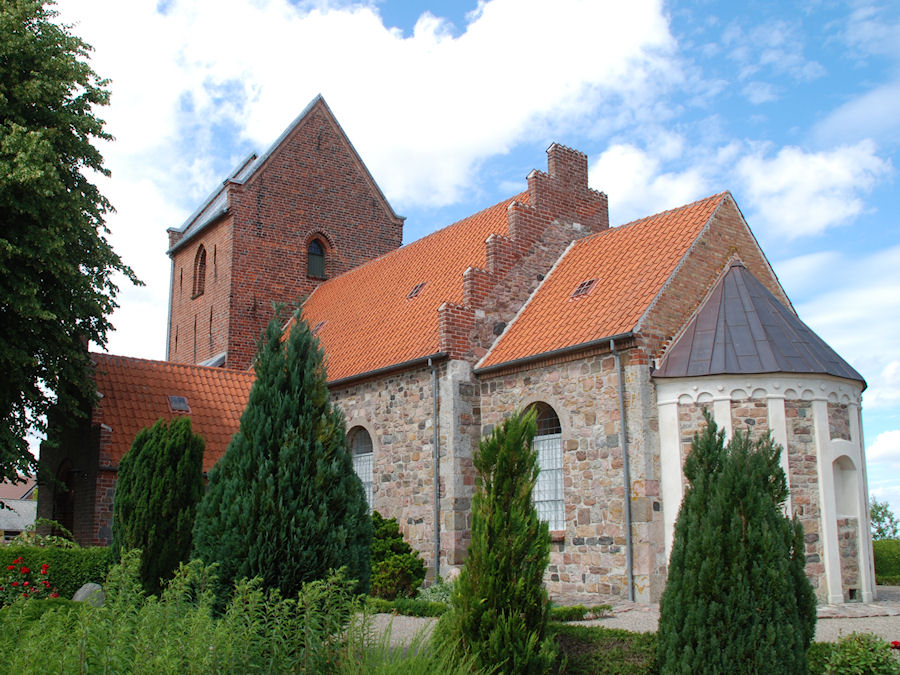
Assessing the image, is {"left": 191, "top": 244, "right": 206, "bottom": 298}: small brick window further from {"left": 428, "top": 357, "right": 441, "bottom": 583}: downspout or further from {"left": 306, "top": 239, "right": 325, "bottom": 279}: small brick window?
{"left": 428, "top": 357, "right": 441, "bottom": 583}: downspout

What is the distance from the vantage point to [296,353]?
8156 mm

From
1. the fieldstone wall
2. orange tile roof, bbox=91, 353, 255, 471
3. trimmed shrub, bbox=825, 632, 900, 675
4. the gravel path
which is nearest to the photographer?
trimmed shrub, bbox=825, 632, 900, 675

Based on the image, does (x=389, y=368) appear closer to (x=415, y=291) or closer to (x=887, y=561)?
(x=415, y=291)

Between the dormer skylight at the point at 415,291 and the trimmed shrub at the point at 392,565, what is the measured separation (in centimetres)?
581

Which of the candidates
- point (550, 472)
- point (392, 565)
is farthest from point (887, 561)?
point (392, 565)

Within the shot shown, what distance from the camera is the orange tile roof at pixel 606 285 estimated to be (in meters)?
13.3

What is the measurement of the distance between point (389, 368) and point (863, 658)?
10.2 metres

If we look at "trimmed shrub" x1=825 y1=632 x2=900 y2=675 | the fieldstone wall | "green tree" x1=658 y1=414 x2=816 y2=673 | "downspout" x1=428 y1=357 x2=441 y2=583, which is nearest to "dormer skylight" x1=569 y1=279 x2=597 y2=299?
"downspout" x1=428 y1=357 x2=441 y2=583

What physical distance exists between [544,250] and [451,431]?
4.41 m

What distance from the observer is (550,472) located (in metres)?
13.6

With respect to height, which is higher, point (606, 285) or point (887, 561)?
point (606, 285)

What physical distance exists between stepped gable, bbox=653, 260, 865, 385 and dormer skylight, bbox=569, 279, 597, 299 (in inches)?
87.4

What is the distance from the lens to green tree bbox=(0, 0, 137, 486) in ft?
44.6

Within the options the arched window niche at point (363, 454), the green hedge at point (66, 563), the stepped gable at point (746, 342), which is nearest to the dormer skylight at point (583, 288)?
the stepped gable at point (746, 342)
